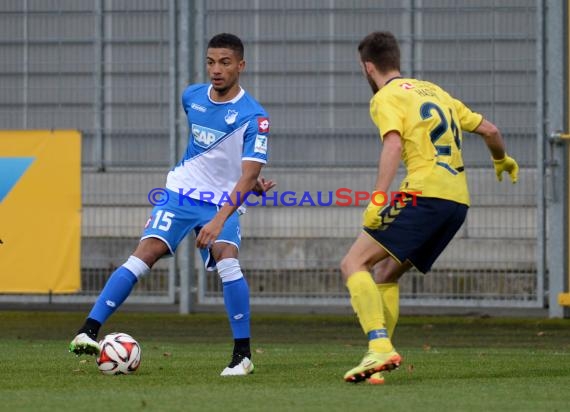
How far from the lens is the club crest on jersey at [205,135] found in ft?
28.2

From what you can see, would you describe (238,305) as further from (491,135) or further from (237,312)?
(491,135)

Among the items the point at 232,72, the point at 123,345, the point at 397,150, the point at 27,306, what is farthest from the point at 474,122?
the point at 27,306

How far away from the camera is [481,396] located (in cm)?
691

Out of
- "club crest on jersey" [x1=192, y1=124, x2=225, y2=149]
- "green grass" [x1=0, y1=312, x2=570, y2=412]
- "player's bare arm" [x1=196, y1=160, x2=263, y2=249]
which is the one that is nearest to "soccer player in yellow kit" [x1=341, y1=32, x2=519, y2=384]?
"green grass" [x1=0, y1=312, x2=570, y2=412]

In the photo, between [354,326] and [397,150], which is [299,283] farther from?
[397,150]

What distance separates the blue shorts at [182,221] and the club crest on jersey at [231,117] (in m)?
0.52

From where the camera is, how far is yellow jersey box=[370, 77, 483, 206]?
7.51 meters

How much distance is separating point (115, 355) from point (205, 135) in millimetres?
1489

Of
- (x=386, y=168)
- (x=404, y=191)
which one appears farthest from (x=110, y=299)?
(x=386, y=168)

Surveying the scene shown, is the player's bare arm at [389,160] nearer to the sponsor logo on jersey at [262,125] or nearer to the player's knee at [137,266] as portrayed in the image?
the sponsor logo on jersey at [262,125]

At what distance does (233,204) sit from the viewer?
8.27 meters

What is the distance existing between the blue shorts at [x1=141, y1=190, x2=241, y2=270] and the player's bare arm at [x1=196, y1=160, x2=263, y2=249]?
243 mm

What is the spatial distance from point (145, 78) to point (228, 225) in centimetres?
609

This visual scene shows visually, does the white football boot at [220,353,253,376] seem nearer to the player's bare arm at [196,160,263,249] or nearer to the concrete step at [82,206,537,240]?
the player's bare arm at [196,160,263,249]
